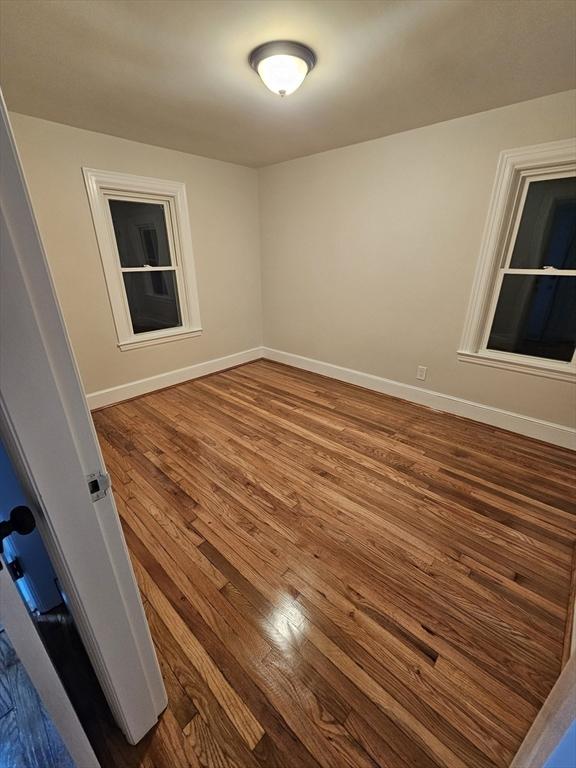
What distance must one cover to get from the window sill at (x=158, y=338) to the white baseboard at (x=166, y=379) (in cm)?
37

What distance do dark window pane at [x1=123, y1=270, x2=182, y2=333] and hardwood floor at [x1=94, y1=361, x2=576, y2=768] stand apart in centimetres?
128

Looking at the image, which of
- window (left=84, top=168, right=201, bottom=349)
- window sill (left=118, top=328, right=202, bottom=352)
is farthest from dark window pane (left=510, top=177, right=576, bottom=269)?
window sill (left=118, top=328, right=202, bottom=352)

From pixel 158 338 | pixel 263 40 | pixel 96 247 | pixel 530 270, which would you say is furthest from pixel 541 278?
pixel 96 247

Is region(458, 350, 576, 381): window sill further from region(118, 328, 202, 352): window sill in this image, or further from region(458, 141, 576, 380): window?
region(118, 328, 202, 352): window sill

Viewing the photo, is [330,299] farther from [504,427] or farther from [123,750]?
[123,750]

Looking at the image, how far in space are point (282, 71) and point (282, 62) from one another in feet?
0.11

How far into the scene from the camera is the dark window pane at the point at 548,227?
2277 millimetres

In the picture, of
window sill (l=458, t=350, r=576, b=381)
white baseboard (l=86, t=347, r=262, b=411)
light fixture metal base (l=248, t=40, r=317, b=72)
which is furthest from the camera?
white baseboard (l=86, t=347, r=262, b=411)

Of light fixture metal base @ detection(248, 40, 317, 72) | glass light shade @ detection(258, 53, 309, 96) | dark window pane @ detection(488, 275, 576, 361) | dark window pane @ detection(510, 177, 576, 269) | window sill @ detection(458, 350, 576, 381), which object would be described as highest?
light fixture metal base @ detection(248, 40, 317, 72)

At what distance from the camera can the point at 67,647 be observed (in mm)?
1180

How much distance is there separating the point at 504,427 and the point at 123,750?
309 centimetres

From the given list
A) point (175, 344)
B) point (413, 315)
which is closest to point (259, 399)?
point (175, 344)

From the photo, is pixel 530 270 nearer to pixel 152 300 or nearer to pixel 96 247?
pixel 152 300

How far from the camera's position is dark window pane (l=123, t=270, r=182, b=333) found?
3262mm
